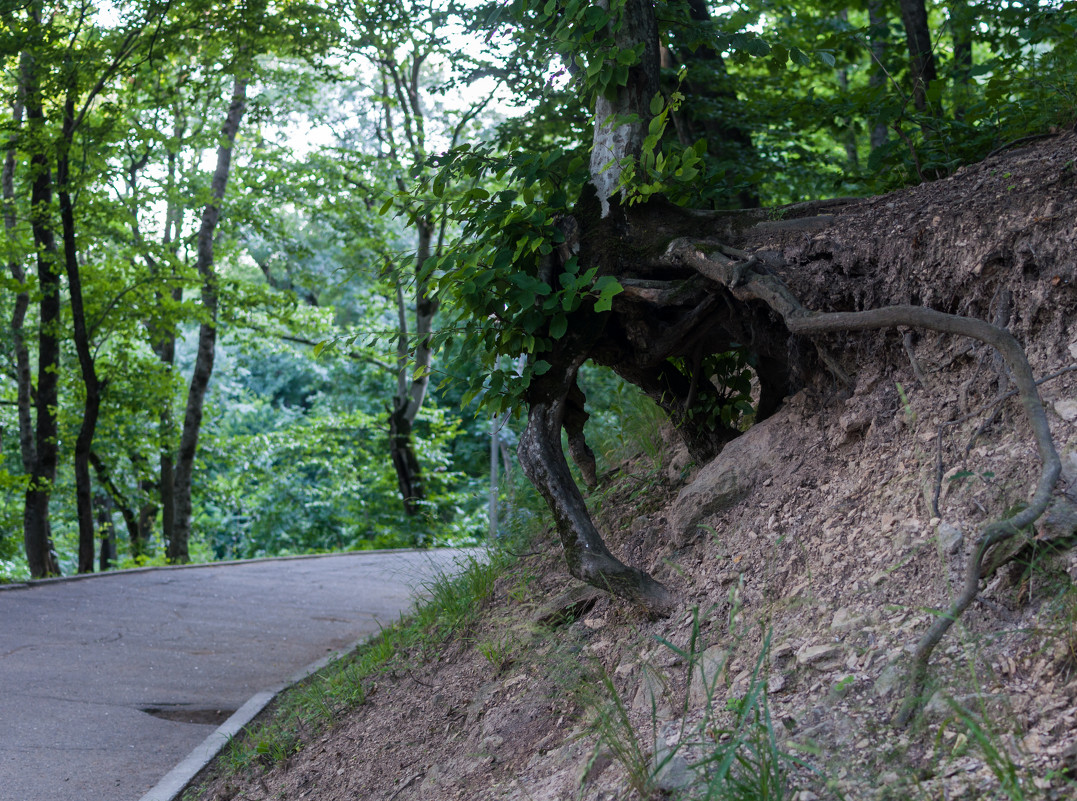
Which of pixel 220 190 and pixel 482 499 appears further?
pixel 482 499

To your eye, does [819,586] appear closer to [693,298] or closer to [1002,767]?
[1002,767]

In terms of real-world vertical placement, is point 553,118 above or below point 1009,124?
above

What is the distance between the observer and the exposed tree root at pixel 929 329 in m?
2.30

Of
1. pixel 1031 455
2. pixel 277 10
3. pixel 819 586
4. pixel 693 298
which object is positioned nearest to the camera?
pixel 1031 455

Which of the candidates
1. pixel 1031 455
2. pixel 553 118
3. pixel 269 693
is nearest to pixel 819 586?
pixel 1031 455

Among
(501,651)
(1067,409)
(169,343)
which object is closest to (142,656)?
(501,651)

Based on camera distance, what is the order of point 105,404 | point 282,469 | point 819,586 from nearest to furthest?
point 819,586, point 105,404, point 282,469

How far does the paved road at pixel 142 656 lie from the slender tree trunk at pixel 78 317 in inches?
105

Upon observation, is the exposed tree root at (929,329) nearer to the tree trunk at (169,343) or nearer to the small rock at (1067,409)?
the small rock at (1067,409)

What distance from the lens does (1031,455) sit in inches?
110

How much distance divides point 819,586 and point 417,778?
1.89 meters

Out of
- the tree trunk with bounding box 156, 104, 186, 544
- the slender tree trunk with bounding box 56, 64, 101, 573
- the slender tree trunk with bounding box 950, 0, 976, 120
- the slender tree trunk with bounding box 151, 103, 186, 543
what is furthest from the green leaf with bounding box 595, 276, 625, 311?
the slender tree trunk with bounding box 151, 103, 186, 543

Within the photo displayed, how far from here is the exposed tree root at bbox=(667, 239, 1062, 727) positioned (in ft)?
7.55

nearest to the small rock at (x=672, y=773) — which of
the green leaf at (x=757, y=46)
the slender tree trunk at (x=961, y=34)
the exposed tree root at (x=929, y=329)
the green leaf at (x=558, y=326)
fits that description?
the exposed tree root at (x=929, y=329)
